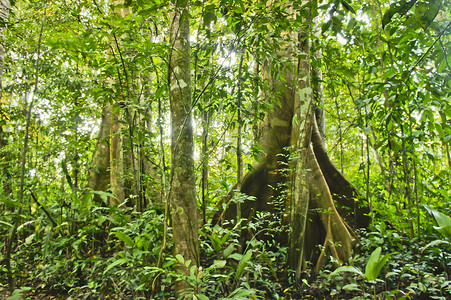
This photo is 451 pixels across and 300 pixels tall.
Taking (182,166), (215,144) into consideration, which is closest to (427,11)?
(182,166)

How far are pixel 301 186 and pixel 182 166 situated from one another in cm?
147

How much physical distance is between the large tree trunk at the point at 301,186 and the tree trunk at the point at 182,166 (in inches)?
35.8

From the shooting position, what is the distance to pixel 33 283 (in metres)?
3.13

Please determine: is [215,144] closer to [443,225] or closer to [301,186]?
[301,186]

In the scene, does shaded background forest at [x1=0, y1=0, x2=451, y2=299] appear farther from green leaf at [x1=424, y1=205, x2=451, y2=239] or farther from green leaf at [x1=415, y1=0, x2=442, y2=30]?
green leaf at [x1=415, y1=0, x2=442, y2=30]

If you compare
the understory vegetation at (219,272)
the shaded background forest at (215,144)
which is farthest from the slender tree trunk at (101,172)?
the understory vegetation at (219,272)

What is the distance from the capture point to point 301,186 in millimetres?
2969

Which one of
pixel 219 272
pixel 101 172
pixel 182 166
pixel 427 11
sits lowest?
pixel 219 272

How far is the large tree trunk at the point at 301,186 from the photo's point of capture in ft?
9.75

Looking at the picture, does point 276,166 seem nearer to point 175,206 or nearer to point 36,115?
point 175,206

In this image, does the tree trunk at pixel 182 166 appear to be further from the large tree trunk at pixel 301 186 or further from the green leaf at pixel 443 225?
the green leaf at pixel 443 225

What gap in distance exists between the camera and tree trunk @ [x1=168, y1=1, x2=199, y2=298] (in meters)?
2.12

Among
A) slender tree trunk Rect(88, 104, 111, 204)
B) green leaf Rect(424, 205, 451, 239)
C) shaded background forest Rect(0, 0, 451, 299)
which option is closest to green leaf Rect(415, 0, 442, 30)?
shaded background forest Rect(0, 0, 451, 299)

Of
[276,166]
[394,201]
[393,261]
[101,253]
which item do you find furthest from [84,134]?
[394,201]
